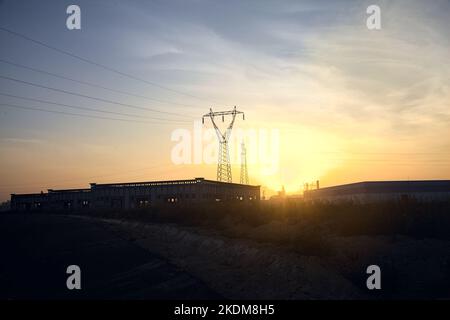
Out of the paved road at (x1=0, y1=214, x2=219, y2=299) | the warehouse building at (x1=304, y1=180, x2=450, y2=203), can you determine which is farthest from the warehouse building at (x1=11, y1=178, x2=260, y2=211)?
the paved road at (x1=0, y1=214, x2=219, y2=299)

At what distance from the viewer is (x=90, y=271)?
15555mm

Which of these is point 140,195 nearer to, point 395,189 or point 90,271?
point 395,189

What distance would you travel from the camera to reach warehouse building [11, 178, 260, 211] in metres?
64.3

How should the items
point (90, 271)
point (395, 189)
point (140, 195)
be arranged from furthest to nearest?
point (140, 195) < point (395, 189) < point (90, 271)

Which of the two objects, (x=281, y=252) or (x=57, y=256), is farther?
(x=57, y=256)

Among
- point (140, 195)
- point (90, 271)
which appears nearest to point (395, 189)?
point (140, 195)

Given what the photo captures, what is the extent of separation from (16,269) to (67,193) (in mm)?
71720

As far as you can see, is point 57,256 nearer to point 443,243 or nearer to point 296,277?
point 296,277

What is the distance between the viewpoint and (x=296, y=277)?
13133 mm

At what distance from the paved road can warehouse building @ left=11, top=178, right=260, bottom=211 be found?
32741mm

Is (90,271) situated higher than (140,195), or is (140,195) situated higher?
(140,195)

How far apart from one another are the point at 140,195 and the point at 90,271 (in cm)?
5549

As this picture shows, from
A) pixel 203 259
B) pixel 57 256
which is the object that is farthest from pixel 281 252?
pixel 57 256

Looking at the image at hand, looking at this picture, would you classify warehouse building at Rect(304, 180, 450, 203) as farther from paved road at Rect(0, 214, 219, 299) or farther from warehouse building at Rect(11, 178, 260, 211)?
paved road at Rect(0, 214, 219, 299)
